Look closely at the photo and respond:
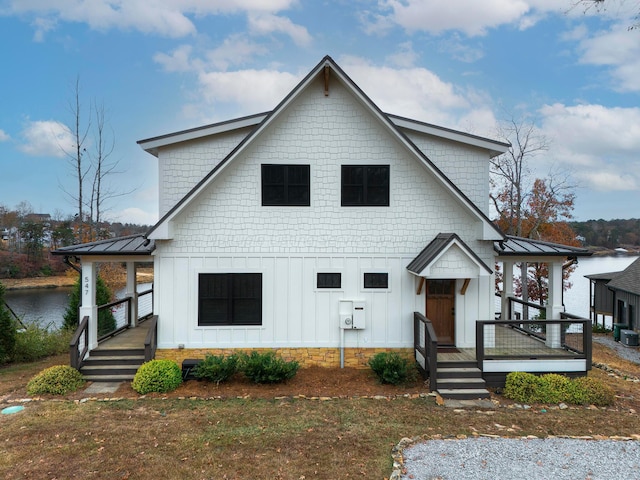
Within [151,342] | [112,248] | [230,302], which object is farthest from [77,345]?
[230,302]

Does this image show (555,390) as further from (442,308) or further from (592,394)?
(442,308)

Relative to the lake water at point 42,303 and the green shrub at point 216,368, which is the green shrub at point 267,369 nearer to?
the green shrub at point 216,368

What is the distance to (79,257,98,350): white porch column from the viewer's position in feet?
31.0

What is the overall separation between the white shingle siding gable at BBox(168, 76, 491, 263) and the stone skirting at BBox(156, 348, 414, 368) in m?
2.49

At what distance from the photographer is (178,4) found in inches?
513

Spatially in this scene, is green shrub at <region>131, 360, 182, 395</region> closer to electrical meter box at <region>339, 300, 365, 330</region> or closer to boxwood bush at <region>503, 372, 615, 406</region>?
electrical meter box at <region>339, 300, 365, 330</region>

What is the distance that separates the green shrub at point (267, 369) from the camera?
845cm

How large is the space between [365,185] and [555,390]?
6202 millimetres

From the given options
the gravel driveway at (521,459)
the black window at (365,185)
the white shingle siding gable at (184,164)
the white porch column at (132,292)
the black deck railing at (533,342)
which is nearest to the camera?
the gravel driveway at (521,459)

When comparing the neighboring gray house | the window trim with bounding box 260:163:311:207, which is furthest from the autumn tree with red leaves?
the window trim with bounding box 260:163:311:207

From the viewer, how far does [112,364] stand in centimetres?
918

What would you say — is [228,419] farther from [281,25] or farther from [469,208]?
[281,25]

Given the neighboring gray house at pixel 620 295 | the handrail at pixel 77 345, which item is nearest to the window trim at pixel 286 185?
the handrail at pixel 77 345

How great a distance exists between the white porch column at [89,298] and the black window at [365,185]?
6.68 m
